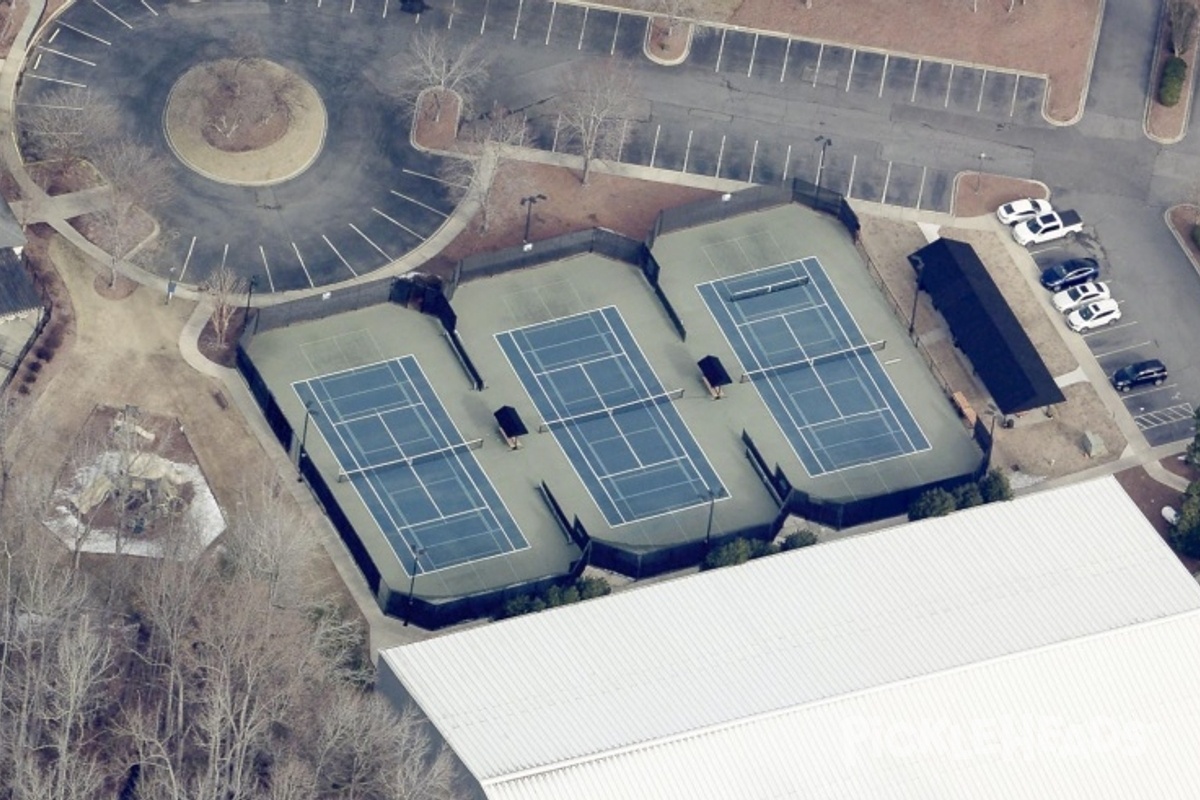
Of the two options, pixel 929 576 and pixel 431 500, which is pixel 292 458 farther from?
pixel 929 576

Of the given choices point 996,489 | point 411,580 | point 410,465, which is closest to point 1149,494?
point 996,489

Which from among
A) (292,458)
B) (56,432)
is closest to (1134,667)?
(292,458)

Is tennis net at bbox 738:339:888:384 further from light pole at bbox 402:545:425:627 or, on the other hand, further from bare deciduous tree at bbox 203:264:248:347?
bare deciduous tree at bbox 203:264:248:347

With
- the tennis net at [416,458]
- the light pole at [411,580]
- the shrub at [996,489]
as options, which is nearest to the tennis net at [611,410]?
the tennis net at [416,458]

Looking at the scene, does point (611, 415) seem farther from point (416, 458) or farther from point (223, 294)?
point (223, 294)

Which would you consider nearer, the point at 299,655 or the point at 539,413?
the point at 299,655

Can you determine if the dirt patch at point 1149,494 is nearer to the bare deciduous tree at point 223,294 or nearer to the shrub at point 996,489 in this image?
the shrub at point 996,489
